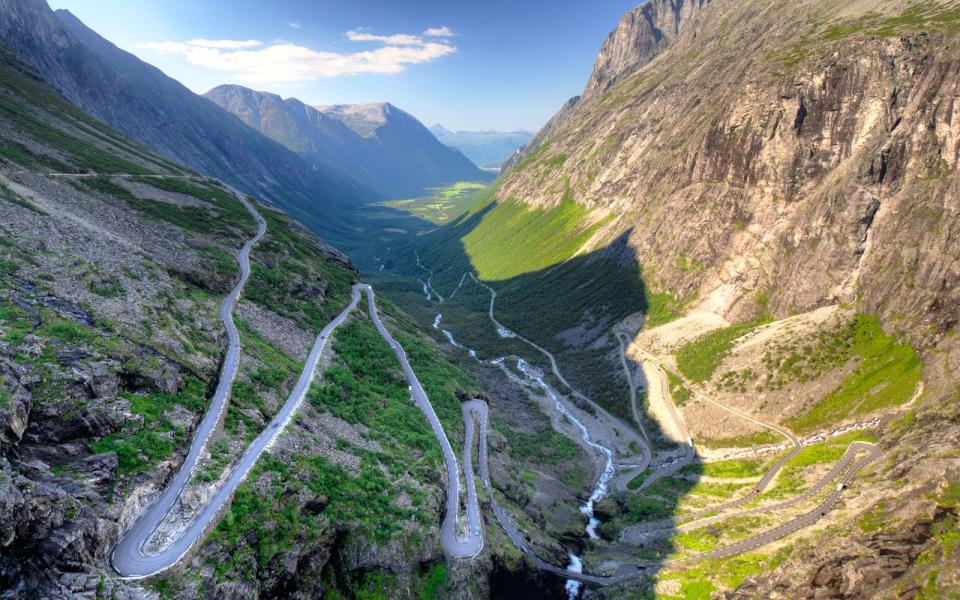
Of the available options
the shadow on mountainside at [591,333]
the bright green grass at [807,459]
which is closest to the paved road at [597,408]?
the shadow on mountainside at [591,333]

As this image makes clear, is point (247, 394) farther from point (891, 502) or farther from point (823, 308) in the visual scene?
point (823, 308)

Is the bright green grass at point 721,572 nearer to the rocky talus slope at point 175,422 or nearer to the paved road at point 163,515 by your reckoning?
the rocky talus slope at point 175,422

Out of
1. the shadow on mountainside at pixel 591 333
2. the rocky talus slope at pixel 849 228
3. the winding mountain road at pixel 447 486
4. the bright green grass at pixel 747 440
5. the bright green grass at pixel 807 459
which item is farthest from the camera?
the bright green grass at pixel 747 440

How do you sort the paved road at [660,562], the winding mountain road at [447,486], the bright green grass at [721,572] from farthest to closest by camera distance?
the paved road at [660,562] < the bright green grass at [721,572] < the winding mountain road at [447,486]

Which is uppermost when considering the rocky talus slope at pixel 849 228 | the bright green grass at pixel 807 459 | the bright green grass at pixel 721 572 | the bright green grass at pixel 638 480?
the rocky talus slope at pixel 849 228

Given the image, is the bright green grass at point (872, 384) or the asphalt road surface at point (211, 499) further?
the bright green grass at point (872, 384)

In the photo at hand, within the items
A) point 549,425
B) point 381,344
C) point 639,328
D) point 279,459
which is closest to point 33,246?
point 279,459
